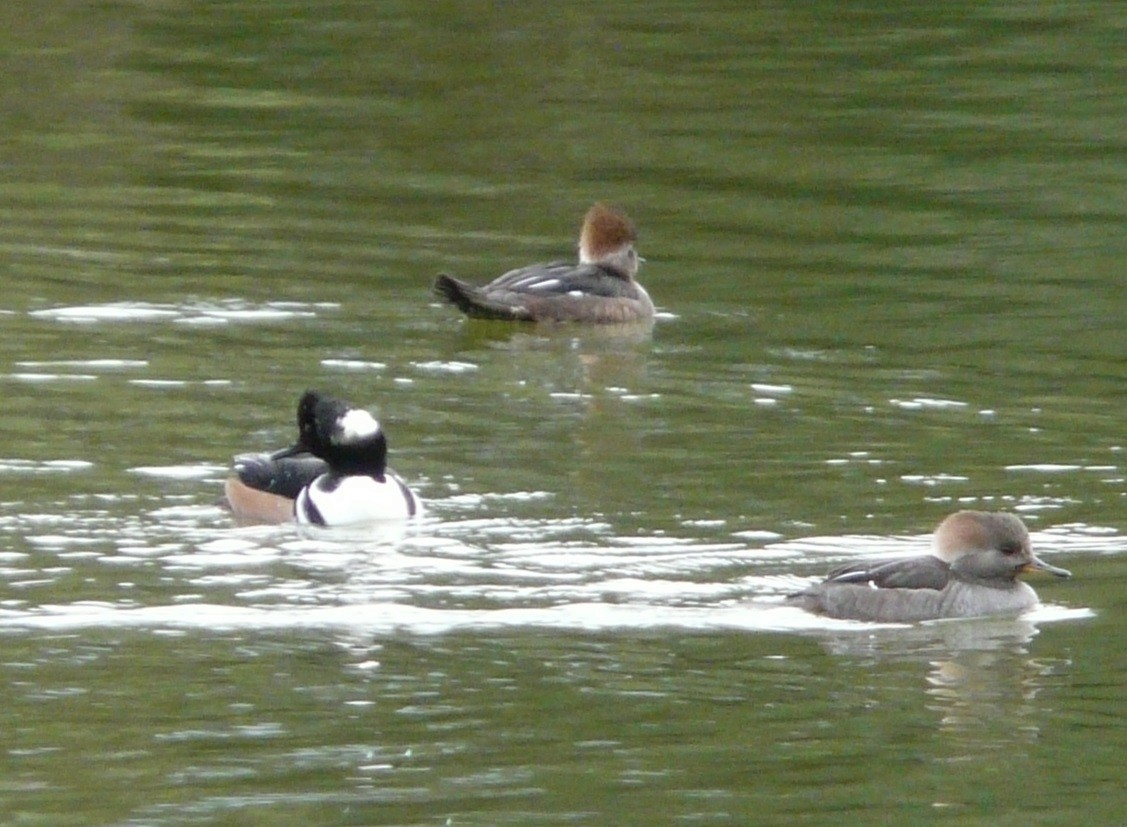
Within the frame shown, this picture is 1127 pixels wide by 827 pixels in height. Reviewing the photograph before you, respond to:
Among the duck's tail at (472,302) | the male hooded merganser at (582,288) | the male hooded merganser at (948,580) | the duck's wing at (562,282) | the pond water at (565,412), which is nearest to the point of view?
the pond water at (565,412)

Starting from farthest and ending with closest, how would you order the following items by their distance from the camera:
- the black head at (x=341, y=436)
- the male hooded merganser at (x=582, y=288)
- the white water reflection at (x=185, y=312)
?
the male hooded merganser at (x=582, y=288)
the white water reflection at (x=185, y=312)
the black head at (x=341, y=436)

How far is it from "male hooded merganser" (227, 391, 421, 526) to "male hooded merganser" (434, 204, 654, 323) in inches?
174

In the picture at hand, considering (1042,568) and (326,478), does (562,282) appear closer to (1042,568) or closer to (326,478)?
(326,478)

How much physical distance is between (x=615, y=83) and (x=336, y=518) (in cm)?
1458

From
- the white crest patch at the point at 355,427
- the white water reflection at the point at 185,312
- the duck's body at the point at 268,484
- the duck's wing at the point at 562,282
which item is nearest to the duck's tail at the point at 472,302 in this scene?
the duck's wing at the point at 562,282

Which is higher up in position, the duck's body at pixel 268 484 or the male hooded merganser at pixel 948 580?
the duck's body at pixel 268 484

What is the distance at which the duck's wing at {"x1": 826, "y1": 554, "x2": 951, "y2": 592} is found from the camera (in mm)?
11781

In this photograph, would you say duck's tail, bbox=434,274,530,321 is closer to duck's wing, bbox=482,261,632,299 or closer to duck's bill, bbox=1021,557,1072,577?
duck's wing, bbox=482,261,632,299

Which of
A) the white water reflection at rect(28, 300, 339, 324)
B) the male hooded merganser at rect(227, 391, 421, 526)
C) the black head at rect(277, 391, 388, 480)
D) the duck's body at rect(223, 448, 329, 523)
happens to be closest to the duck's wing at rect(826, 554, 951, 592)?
the male hooded merganser at rect(227, 391, 421, 526)

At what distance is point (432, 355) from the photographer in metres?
17.7

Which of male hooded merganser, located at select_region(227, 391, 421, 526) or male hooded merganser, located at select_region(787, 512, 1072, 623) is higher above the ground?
male hooded merganser, located at select_region(227, 391, 421, 526)

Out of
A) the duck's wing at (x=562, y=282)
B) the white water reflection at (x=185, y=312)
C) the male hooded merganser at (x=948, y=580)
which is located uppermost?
the duck's wing at (x=562, y=282)

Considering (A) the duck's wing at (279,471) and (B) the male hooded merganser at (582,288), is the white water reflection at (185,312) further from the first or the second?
(A) the duck's wing at (279,471)

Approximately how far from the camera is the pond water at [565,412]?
9914 mm
